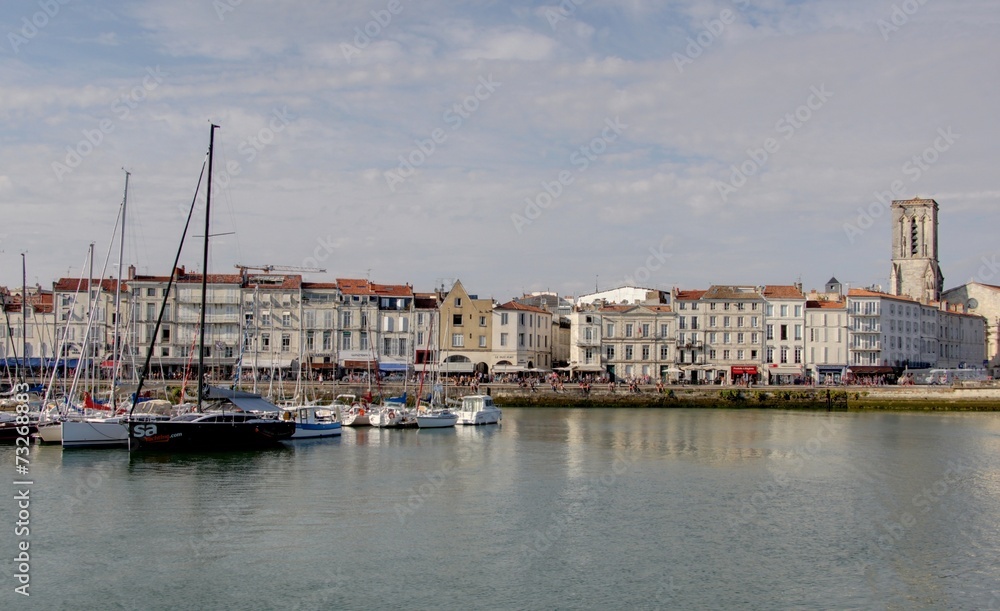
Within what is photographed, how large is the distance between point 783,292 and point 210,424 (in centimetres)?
6051

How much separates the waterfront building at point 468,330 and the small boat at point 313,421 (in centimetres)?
3438

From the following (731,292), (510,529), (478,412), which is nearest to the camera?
(510,529)

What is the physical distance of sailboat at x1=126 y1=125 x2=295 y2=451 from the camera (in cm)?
3712


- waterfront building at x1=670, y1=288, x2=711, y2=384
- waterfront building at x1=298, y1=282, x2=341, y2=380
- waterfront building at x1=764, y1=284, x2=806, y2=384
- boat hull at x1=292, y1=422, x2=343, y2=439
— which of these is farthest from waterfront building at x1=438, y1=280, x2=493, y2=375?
boat hull at x1=292, y1=422, x2=343, y2=439

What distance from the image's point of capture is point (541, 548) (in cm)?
2209

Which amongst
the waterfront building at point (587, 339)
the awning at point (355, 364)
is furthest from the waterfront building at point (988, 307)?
the awning at point (355, 364)

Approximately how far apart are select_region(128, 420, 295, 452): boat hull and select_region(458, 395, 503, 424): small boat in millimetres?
15458

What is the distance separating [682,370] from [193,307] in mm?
41372

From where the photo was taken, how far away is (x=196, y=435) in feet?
124

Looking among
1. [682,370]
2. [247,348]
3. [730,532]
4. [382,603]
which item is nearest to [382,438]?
[730,532]

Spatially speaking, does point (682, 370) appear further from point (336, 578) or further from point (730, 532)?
point (336, 578)

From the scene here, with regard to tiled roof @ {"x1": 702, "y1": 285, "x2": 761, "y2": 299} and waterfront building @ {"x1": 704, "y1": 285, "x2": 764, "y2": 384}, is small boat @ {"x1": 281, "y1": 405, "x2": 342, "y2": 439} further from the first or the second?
tiled roof @ {"x1": 702, "y1": 285, "x2": 761, "y2": 299}

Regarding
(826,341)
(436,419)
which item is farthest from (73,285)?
(826,341)

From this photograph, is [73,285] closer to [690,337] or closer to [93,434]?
[93,434]
